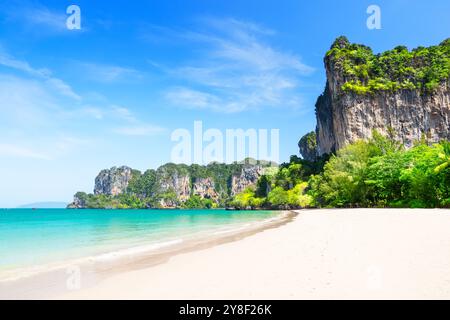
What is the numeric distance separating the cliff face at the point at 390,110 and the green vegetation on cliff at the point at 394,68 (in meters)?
0.41

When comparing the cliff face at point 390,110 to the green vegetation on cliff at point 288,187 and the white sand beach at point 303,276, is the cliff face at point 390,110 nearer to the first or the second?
the green vegetation on cliff at point 288,187

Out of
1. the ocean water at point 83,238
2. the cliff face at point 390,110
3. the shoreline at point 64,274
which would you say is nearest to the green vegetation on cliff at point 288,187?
the cliff face at point 390,110

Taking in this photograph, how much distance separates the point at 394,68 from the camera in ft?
340

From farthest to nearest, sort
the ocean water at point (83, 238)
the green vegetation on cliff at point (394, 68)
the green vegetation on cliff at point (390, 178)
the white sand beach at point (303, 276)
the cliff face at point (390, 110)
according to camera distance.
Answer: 1. the green vegetation on cliff at point (394, 68)
2. the cliff face at point (390, 110)
3. the green vegetation on cliff at point (390, 178)
4. the ocean water at point (83, 238)
5. the white sand beach at point (303, 276)

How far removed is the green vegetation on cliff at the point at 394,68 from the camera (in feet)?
320

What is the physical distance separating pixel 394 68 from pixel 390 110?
1436cm

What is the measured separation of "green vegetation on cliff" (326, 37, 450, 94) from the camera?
320 feet

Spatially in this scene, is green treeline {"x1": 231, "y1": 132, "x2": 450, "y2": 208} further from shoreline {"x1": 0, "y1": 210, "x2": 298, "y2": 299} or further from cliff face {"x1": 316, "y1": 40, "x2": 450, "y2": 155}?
shoreline {"x1": 0, "y1": 210, "x2": 298, "y2": 299}

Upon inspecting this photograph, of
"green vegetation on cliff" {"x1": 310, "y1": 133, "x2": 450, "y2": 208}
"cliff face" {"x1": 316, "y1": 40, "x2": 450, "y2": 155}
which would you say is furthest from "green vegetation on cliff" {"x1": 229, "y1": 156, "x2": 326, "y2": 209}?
"green vegetation on cliff" {"x1": 310, "y1": 133, "x2": 450, "y2": 208}

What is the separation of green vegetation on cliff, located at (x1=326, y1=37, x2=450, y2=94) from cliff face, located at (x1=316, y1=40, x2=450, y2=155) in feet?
1.36

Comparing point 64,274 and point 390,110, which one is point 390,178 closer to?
point 64,274
